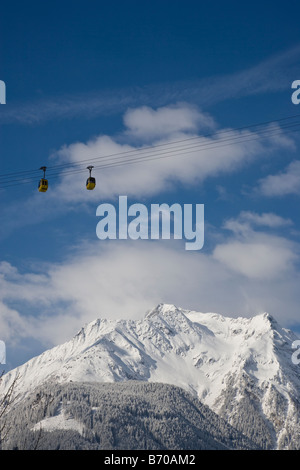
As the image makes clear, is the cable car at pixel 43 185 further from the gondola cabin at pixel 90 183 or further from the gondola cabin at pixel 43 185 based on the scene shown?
the gondola cabin at pixel 90 183

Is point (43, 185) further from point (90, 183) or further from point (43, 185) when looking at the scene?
point (90, 183)

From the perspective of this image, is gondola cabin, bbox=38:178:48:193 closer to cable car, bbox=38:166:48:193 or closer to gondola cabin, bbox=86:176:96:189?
cable car, bbox=38:166:48:193

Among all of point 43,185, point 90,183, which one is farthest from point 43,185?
point 90,183

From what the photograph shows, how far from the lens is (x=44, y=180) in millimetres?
53312

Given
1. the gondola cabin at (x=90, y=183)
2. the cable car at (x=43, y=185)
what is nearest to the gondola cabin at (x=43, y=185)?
the cable car at (x=43, y=185)

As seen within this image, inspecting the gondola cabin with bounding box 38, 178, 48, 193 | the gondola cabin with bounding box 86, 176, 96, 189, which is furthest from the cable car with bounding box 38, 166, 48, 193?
the gondola cabin with bounding box 86, 176, 96, 189
